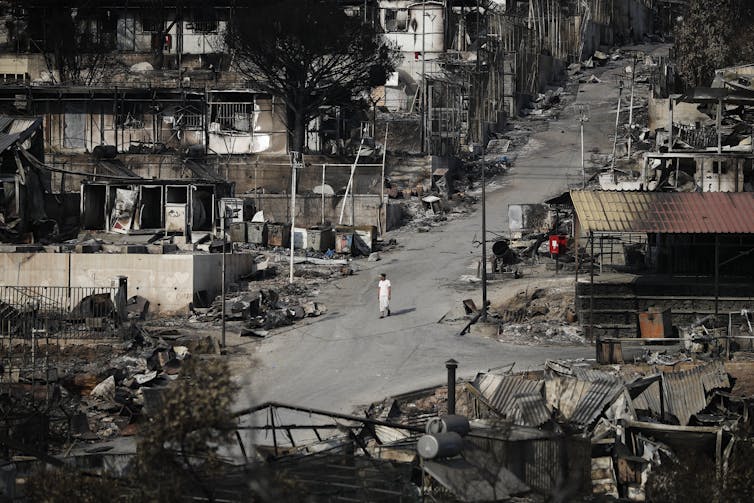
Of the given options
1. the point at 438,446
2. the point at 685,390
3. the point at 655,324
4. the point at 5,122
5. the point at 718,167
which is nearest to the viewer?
the point at 438,446

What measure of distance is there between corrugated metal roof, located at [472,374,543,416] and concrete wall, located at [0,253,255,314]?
1215 cm

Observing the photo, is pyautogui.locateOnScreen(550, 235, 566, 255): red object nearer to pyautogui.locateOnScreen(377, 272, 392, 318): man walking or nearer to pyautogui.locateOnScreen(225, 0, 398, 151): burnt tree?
pyautogui.locateOnScreen(377, 272, 392, 318): man walking

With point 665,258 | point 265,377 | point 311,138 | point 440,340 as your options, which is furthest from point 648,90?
point 265,377

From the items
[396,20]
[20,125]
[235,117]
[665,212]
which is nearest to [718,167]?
[665,212]

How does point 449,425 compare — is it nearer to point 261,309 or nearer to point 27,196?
point 261,309

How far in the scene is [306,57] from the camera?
168ft

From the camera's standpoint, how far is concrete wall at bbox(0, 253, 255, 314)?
1407 inches

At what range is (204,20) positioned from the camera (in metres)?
64.9

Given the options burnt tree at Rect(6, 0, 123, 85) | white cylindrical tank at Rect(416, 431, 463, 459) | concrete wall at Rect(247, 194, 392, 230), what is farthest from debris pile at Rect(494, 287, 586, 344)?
burnt tree at Rect(6, 0, 123, 85)

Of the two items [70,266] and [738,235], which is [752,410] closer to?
[738,235]

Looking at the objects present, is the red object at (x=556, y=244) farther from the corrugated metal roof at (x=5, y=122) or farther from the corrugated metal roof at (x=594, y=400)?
the corrugated metal roof at (x=5, y=122)

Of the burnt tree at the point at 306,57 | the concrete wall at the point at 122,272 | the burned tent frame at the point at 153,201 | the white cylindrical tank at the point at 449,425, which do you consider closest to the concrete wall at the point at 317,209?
the burned tent frame at the point at 153,201

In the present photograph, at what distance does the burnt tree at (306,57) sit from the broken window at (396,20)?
9683 mm

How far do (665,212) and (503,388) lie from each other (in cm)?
1000
